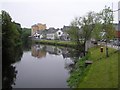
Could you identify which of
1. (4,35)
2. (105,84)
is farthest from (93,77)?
(4,35)

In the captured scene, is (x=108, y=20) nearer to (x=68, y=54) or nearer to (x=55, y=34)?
(x=68, y=54)

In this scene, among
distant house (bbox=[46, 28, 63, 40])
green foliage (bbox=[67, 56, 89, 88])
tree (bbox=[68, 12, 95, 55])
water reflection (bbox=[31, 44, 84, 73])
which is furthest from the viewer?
distant house (bbox=[46, 28, 63, 40])

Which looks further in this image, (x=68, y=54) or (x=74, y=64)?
(x=68, y=54)

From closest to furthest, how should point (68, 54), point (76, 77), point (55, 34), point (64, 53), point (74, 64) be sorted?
point (76, 77)
point (74, 64)
point (68, 54)
point (64, 53)
point (55, 34)

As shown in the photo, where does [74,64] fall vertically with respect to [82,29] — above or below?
below

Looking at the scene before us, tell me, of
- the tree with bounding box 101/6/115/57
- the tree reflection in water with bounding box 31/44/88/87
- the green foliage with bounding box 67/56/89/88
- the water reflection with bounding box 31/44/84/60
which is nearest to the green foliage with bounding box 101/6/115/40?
the tree with bounding box 101/6/115/57

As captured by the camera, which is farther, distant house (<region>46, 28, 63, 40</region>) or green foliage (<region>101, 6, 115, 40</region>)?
distant house (<region>46, 28, 63, 40</region>)

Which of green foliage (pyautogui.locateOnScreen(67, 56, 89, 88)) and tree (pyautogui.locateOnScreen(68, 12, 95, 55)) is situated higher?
tree (pyautogui.locateOnScreen(68, 12, 95, 55))

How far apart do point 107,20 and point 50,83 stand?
1207cm

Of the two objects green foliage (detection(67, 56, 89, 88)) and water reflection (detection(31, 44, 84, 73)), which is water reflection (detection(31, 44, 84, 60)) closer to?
water reflection (detection(31, 44, 84, 73))

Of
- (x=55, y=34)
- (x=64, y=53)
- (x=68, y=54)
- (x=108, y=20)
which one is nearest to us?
(x=108, y=20)

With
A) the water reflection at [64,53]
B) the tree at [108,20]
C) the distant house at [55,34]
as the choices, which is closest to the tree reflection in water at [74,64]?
the water reflection at [64,53]

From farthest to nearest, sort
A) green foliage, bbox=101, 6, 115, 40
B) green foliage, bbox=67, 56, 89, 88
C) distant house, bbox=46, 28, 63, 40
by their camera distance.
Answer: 1. distant house, bbox=46, 28, 63, 40
2. green foliage, bbox=101, 6, 115, 40
3. green foliage, bbox=67, 56, 89, 88

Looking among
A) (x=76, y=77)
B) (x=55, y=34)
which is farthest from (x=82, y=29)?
(x=55, y=34)
